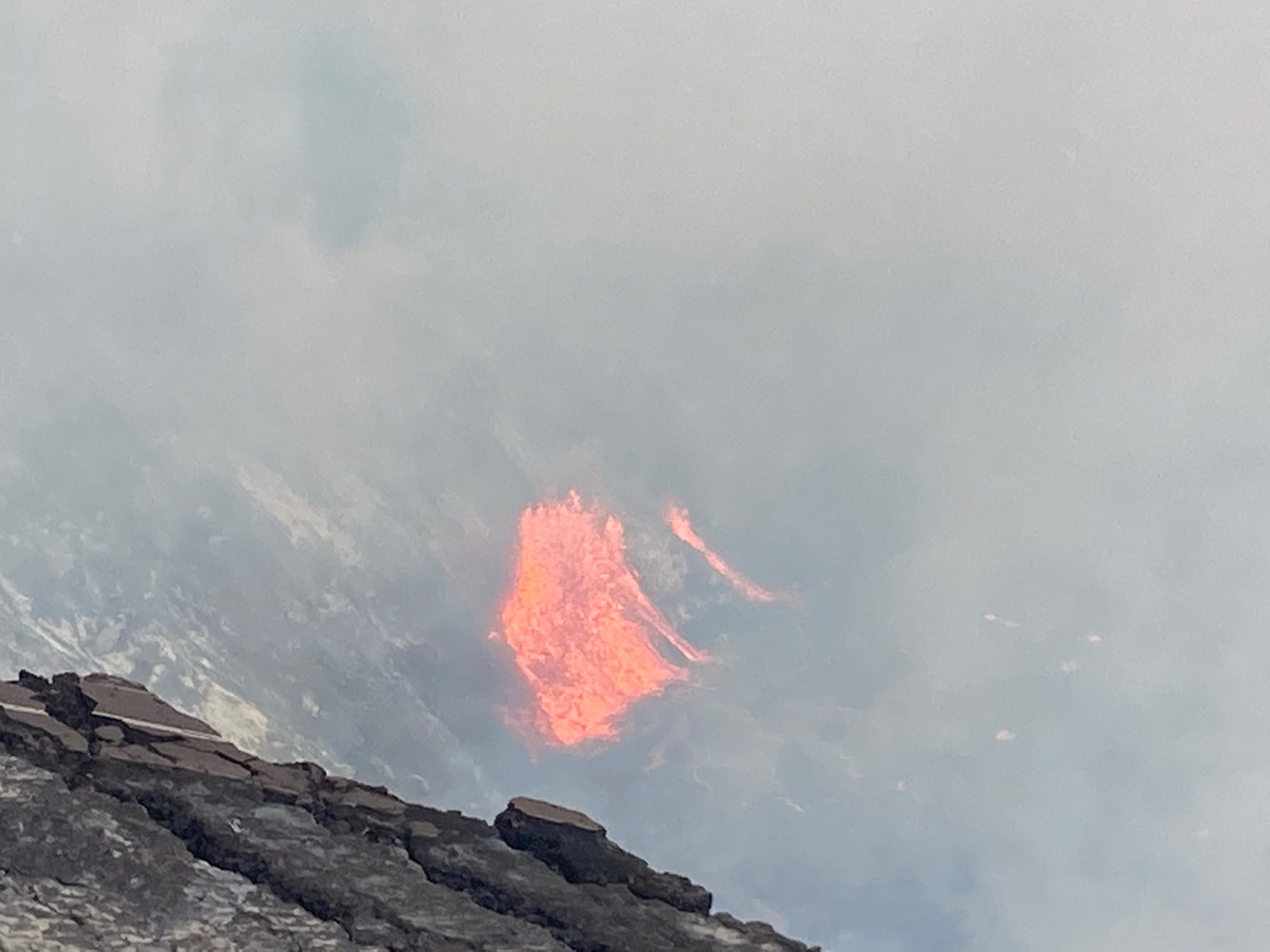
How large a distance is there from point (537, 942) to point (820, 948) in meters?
3.44

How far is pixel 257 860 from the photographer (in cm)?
1094

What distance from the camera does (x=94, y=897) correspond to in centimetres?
947

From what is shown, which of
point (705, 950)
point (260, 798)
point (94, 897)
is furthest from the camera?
point (260, 798)

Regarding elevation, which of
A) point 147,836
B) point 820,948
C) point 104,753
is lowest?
point 147,836

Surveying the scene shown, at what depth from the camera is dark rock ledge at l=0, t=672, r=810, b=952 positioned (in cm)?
961

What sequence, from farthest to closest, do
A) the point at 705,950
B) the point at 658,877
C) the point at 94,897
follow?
1. the point at 658,877
2. the point at 705,950
3. the point at 94,897

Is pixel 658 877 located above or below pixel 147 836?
above

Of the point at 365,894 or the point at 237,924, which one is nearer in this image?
the point at 237,924

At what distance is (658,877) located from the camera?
13.0 metres

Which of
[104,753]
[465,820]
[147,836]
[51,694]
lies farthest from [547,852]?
[51,694]

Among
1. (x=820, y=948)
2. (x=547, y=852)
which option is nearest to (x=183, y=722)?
(x=547, y=852)

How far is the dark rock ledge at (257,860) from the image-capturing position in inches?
378

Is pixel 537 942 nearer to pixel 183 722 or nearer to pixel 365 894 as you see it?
pixel 365 894

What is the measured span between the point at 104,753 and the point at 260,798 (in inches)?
76.6
